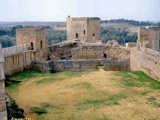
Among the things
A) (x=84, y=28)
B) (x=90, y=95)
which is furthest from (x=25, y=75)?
(x=84, y=28)

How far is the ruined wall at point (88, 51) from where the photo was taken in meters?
28.0

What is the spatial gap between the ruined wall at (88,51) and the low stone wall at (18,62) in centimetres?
454

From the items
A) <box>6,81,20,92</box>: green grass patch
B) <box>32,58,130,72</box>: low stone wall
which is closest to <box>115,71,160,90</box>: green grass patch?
<box>32,58,130,72</box>: low stone wall

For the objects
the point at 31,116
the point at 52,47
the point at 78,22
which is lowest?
the point at 31,116

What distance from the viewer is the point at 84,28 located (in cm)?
3297

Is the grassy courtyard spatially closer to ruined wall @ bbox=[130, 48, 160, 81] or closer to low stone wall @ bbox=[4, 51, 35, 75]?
ruined wall @ bbox=[130, 48, 160, 81]

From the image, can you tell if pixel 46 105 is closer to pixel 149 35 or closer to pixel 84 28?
pixel 149 35

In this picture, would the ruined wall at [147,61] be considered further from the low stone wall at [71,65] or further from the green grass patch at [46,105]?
the green grass patch at [46,105]

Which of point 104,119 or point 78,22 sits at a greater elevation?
point 78,22

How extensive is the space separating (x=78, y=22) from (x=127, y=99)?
1852 cm

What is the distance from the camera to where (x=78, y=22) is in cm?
→ 3316

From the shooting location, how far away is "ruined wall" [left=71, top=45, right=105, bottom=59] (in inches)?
1101

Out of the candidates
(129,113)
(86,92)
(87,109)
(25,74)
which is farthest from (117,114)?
(25,74)

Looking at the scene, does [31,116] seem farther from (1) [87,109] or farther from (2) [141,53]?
(2) [141,53]
